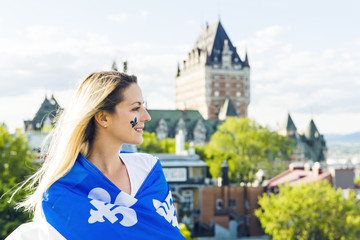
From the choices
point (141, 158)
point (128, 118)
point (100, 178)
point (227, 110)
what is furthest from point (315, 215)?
point (227, 110)

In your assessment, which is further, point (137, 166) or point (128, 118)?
point (137, 166)

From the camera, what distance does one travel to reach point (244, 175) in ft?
171

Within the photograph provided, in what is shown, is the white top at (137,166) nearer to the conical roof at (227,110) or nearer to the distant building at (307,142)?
the distant building at (307,142)

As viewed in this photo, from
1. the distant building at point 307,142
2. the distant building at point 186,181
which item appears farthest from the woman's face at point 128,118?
the distant building at point 307,142

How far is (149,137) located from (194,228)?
30625 millimetres

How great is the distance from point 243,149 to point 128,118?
5108cm

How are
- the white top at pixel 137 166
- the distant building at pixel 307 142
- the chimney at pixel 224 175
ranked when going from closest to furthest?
1. the white top at pixel 137 166
2. the chimney at pixel 224 175
3. the distant building at pixel 307 142

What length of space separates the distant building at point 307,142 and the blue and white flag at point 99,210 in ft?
244

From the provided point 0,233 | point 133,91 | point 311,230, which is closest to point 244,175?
point 311,230

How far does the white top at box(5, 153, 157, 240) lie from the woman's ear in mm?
377

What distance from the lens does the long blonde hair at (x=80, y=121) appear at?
9.32 ft

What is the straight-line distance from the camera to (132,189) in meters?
3.05

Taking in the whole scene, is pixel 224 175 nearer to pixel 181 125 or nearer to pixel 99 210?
pixel 99 210

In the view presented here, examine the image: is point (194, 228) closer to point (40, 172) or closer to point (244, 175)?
point (244, 175)
